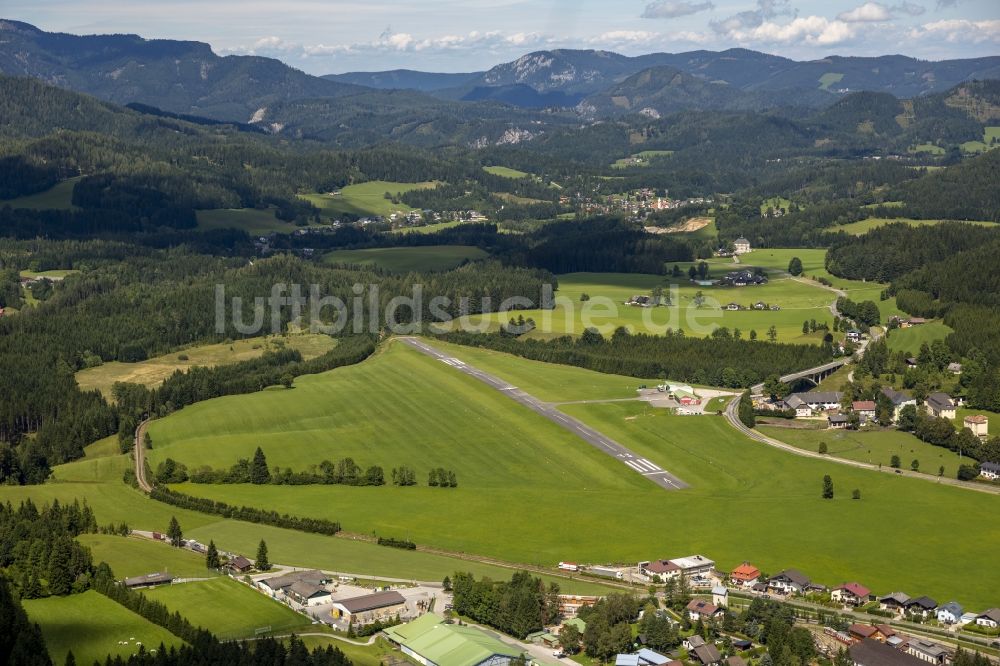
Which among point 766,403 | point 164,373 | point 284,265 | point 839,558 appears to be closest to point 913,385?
point 766,403

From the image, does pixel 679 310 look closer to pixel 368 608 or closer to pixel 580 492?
pixel 580 492

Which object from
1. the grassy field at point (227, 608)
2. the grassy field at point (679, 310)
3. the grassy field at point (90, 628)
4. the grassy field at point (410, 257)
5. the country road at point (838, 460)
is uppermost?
the grassy field at point (410, 257)

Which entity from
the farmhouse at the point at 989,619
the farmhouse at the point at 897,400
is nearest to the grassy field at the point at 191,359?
the farmhouse at the point at 897,400

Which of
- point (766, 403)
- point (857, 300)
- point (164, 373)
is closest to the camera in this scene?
point (766, 403)

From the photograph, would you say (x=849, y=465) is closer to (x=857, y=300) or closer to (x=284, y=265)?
(x=857, y=300)

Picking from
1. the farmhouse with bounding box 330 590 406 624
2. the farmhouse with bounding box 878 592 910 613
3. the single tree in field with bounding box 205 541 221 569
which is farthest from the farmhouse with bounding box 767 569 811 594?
the single tree in field with bounding box 205 541 221 569

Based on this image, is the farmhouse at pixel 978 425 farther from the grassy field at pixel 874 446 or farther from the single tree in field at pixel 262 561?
the single tree in field at pixel 262 561

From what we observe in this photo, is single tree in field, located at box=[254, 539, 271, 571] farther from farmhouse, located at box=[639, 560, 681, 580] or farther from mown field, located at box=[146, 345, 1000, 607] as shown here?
farmhouse, located at box=[639, 560, 681, 580]
